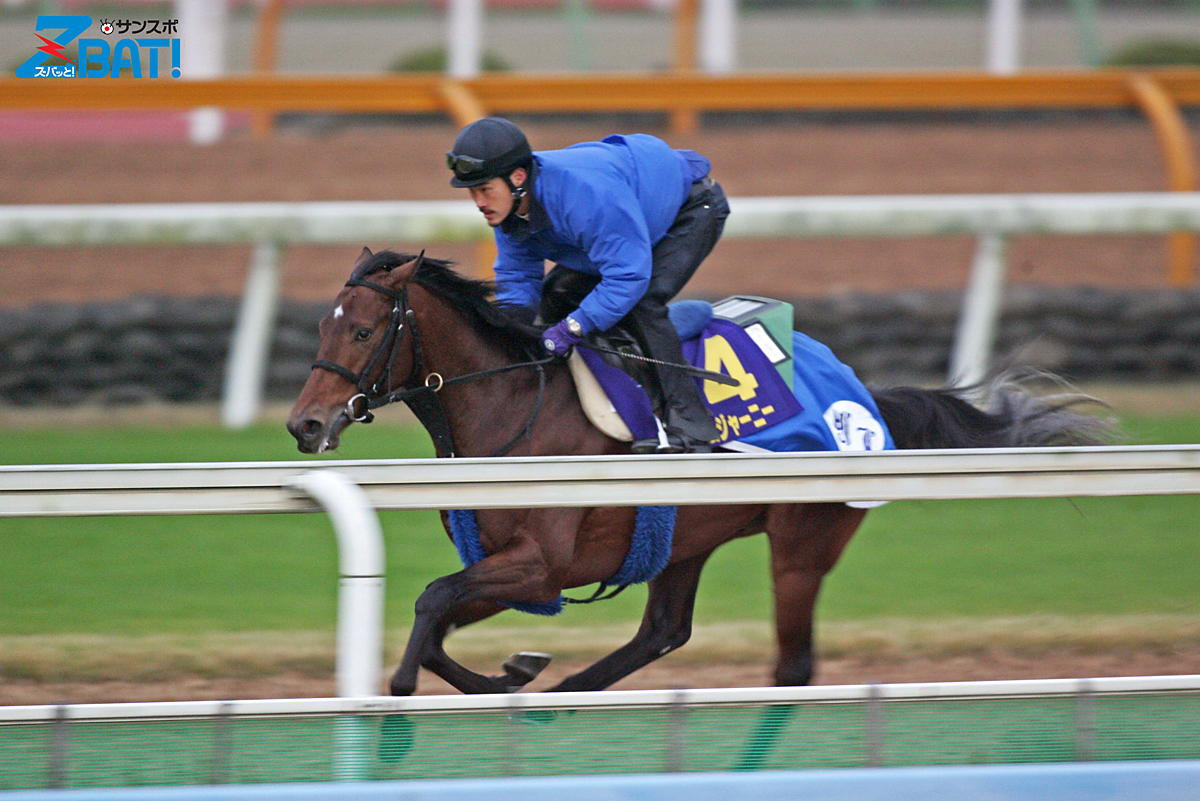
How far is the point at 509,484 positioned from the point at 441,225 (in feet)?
15.3

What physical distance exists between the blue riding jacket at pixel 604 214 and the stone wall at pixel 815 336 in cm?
399

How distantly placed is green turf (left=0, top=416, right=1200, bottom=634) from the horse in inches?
46.0

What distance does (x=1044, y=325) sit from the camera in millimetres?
7676

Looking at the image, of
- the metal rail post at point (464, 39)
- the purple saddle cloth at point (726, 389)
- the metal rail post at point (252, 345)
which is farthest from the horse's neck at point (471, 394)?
the metal rail post at point (464, 39)

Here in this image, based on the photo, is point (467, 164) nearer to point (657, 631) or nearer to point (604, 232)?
point (604, 232)

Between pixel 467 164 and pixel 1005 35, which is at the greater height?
pixel 1005 35

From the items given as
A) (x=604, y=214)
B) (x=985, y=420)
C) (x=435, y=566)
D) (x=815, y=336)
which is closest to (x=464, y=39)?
(x=815, y=336)

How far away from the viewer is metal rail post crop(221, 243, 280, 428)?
7.09 metres

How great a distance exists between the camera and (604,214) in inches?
130

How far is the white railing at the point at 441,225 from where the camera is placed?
704 cm

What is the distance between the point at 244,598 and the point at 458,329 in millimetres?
1989

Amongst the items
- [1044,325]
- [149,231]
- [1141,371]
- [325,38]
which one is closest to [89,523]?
[149,231]

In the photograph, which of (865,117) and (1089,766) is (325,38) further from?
(1089,766)

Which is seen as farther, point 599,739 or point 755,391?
point 755,391
